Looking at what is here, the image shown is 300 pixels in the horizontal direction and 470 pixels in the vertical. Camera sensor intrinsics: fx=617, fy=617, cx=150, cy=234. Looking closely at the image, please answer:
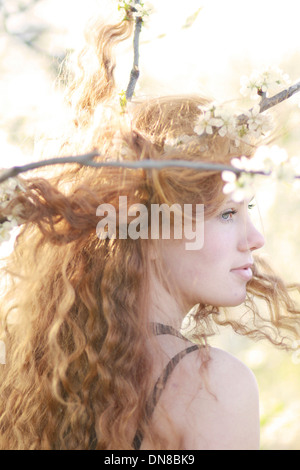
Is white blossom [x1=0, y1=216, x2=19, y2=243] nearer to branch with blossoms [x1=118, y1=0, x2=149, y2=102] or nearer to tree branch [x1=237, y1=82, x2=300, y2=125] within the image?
branch with blossoms [x1=118, y1=0, x2=149, y2=102]

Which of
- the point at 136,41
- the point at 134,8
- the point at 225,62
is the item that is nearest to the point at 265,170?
the point at 136,41

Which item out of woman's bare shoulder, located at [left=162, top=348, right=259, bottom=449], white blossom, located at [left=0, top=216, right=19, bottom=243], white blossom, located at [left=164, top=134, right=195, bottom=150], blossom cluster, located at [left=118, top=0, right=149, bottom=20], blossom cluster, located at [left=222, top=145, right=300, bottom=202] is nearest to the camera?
blossom cluster, located at [left=222, top=145, right=300, bottom=202]

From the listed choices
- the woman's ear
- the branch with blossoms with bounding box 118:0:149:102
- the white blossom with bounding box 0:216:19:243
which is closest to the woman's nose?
the woman's ear

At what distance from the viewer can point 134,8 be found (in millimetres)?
1447

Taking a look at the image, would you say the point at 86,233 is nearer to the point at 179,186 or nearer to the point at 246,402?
the point at 179,186

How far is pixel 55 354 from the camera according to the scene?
1266 millimetres

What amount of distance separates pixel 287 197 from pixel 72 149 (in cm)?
225

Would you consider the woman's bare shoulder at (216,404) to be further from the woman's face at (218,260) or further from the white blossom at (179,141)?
the white blossom at (179,141)

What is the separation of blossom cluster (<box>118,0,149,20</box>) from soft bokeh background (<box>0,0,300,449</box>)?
50.5 inches

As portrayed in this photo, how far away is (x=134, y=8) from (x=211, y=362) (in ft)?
2.73

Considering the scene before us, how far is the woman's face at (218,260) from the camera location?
131cm

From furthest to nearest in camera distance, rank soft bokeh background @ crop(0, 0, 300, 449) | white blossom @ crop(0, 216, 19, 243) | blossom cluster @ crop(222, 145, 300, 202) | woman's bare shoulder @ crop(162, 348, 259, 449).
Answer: soft bokeh background @ crop(0, 0, 300, 449) → woman's bare shoulder @ crop(162, 348, 259, 449) → white blossom @ crop(0, 216, 19, 243) → blossom cluster @ crop(222, 145, 300, 202)

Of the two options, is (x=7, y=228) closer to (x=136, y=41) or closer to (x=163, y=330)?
(x=163, y=330)

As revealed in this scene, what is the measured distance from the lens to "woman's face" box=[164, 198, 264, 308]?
131 centimetres
